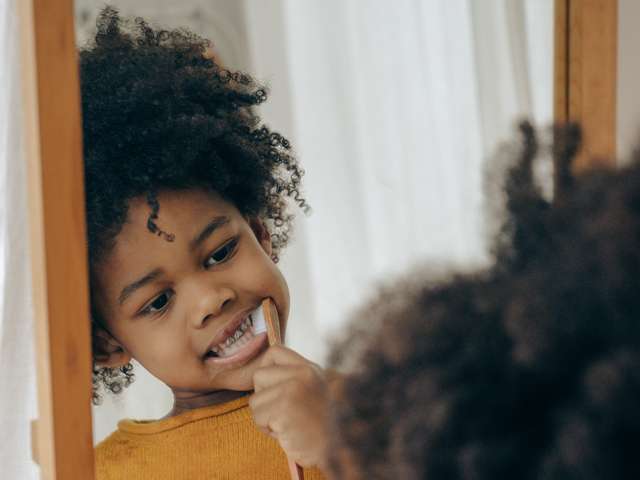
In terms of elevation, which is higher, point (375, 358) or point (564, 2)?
point (564, 2)

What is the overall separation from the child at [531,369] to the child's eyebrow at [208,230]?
323 mm

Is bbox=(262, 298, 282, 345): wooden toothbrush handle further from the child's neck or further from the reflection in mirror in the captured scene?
the reflection in mirror

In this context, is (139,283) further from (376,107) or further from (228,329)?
(376,107)

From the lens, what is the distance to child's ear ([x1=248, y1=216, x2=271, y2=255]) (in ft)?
2.26

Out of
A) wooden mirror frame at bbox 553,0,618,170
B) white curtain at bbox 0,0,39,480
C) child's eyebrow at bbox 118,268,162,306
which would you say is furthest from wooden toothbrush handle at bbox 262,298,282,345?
wooden mirror frame at bbox 553,0,618,170

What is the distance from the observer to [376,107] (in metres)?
0.86

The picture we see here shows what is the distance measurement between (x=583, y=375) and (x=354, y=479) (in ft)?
0.42

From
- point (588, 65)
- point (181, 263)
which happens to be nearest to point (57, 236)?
point (181, 263)

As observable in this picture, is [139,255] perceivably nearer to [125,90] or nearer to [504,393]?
[125,90]

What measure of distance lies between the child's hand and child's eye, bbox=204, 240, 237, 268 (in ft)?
0.46

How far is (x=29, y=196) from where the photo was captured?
354mm

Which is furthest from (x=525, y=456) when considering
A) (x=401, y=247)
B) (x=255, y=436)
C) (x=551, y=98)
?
(x=551, y=98)

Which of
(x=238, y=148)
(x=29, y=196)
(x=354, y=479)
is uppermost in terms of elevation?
(x=238, y=148)

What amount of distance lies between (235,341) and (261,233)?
0.16 meters
